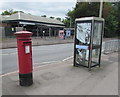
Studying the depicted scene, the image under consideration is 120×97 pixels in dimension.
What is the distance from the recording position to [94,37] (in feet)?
19.1

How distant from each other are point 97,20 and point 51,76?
3.01 metres

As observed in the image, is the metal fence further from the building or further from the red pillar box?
the building

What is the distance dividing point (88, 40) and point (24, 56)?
2894mm

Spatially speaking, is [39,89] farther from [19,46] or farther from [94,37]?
[94,37]

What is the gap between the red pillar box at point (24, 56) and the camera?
13.0 ft

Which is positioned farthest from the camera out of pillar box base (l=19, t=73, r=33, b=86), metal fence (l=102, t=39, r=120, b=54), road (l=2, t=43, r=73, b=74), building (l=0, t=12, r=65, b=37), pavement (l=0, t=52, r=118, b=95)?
building (l=0, t=12, r=65, b=37)

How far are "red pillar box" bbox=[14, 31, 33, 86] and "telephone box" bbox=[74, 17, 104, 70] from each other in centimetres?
261

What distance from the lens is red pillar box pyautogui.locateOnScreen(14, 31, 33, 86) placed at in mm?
3951

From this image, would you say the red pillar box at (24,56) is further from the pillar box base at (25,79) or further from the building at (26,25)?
the building at (26,25)

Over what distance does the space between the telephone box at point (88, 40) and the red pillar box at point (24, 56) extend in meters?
2.61

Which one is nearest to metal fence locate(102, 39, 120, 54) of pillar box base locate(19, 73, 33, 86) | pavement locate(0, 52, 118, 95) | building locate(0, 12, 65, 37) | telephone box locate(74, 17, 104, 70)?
telephone box locate(74, 17, 104, 70)

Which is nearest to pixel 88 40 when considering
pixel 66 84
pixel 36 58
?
pixel 66 84

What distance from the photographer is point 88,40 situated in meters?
5.62

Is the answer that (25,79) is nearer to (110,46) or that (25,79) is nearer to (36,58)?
(36,58)
